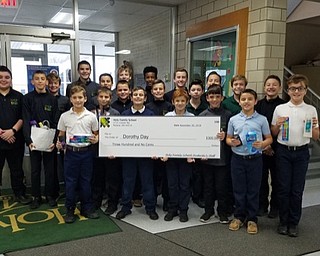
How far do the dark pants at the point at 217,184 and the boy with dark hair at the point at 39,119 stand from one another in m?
1.60

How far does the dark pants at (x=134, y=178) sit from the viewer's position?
10.2 ft

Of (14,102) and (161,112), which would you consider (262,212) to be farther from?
(14,102)

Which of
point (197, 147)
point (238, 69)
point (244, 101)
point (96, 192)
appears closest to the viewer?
point (244, 101)

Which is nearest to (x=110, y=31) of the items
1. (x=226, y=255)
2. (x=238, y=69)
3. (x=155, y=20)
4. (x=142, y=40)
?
(x=142, y=40)


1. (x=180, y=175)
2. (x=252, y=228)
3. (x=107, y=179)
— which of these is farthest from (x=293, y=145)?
(x=107, y=179)

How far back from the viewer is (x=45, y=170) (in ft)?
11.3

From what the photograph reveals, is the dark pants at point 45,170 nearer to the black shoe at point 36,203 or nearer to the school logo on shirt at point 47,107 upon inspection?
the black shoe at point 36,203

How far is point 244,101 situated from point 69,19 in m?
3.29

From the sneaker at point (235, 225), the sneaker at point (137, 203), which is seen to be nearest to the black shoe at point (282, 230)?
the sneaker at point (235, 225)

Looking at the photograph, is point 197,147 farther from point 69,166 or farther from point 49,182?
point 49,182

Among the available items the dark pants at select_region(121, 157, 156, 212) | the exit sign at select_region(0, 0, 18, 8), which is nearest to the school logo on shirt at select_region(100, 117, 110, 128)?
the dark pants at select_region(121, 157, 156, 212)

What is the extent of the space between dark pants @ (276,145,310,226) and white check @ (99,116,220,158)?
61 cm

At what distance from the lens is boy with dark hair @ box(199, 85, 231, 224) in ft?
9.70

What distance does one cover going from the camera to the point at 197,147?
2.97 meters
